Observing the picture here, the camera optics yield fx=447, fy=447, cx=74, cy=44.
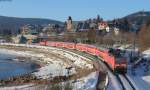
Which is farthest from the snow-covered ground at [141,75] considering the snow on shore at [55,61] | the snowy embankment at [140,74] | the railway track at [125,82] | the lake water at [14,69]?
the lake water at [14,69]

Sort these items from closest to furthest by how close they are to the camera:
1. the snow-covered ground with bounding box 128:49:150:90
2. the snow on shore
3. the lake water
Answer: the snow-covered ground with bounding box 128:49:150:90 < the snow on shore < the lake water

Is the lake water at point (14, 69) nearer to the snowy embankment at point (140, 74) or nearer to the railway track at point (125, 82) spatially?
the snowy embankment at point (140, 74)

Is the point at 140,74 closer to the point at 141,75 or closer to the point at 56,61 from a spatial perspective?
the point at 141,75

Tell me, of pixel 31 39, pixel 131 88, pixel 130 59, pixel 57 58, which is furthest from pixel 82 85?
pixel 31 39

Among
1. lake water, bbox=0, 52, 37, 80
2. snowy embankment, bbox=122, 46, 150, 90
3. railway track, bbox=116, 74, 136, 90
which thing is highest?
railway track, bbox=116, 74, 136, 90

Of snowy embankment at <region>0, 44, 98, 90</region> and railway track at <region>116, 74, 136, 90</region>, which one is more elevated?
railway track at <region>116, 74, 136, 90</region>

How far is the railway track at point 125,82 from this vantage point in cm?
3016

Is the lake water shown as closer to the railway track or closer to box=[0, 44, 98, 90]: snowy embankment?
box=[0, 44, 98, 90]: snowy embankment

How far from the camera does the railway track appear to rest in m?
30.2

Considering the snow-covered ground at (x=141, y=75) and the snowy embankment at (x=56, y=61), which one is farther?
the snowy embankment at (x=56, y=61)

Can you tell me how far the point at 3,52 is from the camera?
134m

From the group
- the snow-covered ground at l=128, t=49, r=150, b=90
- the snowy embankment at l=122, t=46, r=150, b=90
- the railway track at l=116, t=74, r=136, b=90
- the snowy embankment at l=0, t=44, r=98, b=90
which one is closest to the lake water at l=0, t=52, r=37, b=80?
the snowy embankment at l=0, t=44, r=98, b=90

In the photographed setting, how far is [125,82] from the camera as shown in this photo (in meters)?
33.0

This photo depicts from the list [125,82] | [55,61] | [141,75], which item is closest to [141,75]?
[141,75]
